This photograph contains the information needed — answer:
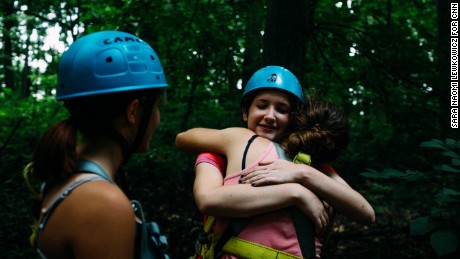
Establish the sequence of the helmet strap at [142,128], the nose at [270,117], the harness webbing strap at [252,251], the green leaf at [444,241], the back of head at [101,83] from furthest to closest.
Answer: the green leaf at [444,241]
the nose at [270,117]
the harness webbing strap at [252,251]
the helmet strap at [142,128]
the back of head at [101,83]

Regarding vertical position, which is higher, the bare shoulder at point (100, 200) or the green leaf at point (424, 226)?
the bare shoulder at point (100, 200)

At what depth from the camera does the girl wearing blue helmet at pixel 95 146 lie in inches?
55.2

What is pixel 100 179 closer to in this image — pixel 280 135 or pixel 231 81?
pixel 280 135

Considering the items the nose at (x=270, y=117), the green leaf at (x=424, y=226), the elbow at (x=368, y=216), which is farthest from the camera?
the green leaf at (x=424, y=226)

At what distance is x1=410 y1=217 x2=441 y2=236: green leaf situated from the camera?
286 cm

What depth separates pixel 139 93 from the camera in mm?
1770

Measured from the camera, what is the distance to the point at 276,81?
2643mm

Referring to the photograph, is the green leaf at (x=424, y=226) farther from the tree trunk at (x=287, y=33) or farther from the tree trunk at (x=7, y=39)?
the tree trunk at (x=7, y=39)

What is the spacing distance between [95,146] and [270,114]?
1.27 metres

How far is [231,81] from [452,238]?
2.80 m

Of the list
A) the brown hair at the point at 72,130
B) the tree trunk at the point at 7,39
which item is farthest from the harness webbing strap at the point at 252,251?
the tree trunk at the point at 7,39

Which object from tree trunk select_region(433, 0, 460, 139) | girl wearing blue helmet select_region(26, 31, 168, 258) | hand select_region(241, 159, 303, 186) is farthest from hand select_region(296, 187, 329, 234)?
tree trunk select_region(433, 0, 460, 139)

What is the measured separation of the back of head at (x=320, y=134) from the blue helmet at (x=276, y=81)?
0.25 meters

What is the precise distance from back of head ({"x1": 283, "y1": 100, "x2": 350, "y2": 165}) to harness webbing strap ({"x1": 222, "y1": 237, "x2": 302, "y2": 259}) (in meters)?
0.59
